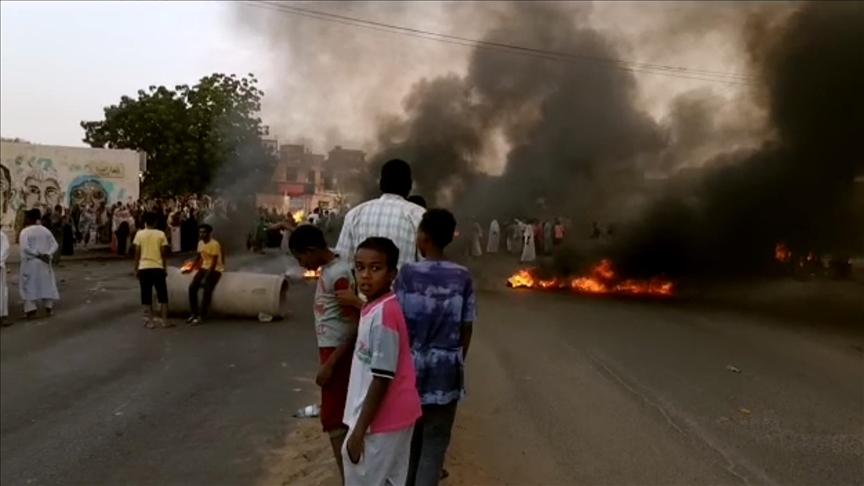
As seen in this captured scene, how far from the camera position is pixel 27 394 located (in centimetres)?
671

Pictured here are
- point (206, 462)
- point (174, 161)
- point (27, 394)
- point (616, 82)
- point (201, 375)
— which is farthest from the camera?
point (174, 161)

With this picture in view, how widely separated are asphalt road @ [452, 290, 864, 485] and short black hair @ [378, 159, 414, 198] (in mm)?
1689

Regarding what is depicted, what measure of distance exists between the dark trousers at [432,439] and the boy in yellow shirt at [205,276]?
24.5 ft

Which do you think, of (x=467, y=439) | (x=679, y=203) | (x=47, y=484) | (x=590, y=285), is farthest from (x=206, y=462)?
(x=679, y=203)

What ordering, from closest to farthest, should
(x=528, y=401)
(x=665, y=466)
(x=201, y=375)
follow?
(x=665, y=466) < (x=528, y=401) < (x=201, y=375)

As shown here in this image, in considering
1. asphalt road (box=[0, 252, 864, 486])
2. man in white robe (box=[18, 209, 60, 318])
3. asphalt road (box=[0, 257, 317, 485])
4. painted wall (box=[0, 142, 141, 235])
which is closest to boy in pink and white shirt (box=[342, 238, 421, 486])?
asphalt road (box=[0, 252, 864, 486])

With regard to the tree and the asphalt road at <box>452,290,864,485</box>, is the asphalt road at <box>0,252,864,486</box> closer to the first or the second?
the asphalt road at <box>452,290,864,485</box>

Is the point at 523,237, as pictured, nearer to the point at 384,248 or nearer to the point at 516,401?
the point at 516,401

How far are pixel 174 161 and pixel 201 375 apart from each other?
21.1 meters

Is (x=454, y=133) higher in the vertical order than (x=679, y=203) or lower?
higher

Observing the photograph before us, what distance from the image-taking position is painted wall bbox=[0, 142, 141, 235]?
25781 millimetres

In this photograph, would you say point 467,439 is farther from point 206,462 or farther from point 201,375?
point 201,375

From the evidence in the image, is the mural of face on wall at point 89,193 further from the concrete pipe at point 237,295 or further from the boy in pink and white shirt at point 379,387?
the boy in pink and white shirt at point 379,387

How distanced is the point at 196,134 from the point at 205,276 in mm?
17278
